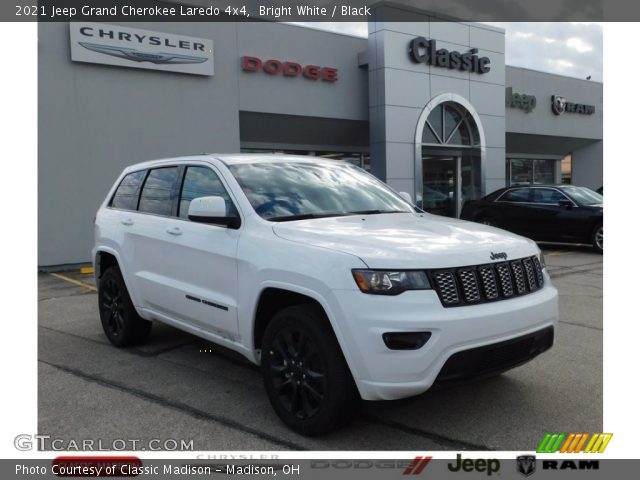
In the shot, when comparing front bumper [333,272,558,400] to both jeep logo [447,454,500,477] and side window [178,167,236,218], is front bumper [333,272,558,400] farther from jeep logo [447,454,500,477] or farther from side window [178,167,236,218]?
side window [178,167,236,218]

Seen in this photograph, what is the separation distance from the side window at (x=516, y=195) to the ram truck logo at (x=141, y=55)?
300 inches

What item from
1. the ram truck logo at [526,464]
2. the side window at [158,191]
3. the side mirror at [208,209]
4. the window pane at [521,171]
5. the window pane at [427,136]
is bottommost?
the ram truck logo at [526,464]

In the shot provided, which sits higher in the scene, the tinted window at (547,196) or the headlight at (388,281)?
the tinted window at (547,196)

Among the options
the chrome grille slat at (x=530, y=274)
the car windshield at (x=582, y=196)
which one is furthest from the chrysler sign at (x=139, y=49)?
the chrome grille slat at (x=530, y=274)

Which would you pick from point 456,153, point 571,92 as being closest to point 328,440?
point 456,153

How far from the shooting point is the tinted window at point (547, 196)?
12.8 m

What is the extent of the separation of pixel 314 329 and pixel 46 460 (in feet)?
5.98

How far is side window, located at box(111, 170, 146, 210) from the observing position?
5742mm

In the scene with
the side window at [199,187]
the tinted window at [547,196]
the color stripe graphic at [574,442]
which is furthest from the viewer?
the tinted window at [547,196]

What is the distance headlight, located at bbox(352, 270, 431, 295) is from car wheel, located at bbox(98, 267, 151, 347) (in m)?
3.14

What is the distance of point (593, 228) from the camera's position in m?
12.2

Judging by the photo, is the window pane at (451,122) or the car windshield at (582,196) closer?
the car windshield at (582,196)

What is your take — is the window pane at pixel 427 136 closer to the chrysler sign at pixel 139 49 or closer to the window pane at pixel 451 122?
the window pane at pixel 451 122

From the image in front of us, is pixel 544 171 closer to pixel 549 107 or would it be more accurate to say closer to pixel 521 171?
pixel 521 171
